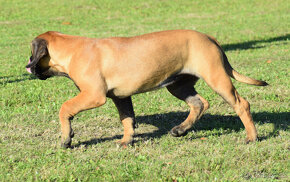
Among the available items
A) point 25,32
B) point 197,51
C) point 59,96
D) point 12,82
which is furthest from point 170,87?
point 25,32

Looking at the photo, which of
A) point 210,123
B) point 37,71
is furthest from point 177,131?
point 37,71

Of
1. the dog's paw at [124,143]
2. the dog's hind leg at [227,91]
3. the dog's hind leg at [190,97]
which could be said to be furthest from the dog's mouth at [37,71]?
the dog's hind leg at [227,91]

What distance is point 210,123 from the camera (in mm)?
7703

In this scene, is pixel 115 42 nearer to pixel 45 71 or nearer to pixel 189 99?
pixel 45 71

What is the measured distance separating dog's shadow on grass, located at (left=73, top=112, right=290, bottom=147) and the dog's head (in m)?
1.11

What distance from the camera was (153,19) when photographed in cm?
2233

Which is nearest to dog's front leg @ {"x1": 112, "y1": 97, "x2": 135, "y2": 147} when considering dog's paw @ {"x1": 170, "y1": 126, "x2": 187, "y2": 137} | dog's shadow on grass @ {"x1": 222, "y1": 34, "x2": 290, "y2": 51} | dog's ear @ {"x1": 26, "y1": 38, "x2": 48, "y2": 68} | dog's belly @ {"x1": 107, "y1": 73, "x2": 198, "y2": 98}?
dog's belly @ {"x1": 107, "y1": 73, "x2": 198, "y2": 98}

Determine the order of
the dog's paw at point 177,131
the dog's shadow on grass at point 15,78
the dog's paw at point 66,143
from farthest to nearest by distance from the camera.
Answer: the dog's shadow on grass at point 15,78
the dog's paw at point 177,131
the dog's paw at point 66,143

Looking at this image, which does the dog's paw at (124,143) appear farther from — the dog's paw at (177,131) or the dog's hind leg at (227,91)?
the dog's hind leg at (227,91)

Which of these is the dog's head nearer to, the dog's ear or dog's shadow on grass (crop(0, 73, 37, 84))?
the dog's ear

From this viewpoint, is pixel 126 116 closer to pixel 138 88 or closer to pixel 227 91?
pixel 138 88

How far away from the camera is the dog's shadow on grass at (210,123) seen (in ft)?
23.2

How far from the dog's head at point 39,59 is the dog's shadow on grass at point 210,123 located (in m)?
1.11

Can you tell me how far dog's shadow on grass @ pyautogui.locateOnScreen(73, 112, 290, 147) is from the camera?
7062mm
